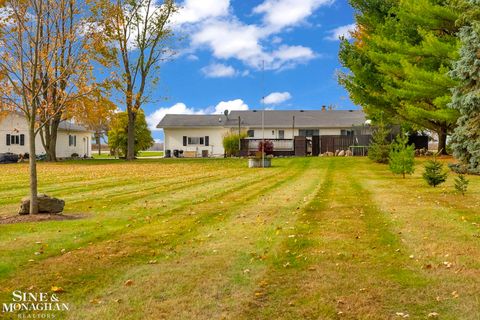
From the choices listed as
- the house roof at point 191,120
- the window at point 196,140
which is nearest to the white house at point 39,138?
the house roof at point 191,120

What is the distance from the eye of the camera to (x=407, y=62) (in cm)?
2686

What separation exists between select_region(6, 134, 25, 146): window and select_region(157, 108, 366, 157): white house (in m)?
14.4

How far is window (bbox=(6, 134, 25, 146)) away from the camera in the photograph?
48491 millimetres

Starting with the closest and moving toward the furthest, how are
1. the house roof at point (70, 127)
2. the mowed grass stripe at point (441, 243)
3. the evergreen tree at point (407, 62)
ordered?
the mowed grass stripe at point (441, 243) → the evergreen tree at point (407, 62) → the house roof at point (70, 127)

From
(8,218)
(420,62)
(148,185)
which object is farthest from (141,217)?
(420,62)

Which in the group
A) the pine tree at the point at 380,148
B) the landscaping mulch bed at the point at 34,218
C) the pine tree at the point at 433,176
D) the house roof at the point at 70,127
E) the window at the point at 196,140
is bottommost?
the landscaping mulch bed at the point at 34,218

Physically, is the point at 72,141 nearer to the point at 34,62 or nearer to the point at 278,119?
the point at 278,119

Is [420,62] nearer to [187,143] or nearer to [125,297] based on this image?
[125,297]

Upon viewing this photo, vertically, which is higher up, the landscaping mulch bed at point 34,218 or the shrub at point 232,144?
the shrub at point 232,144

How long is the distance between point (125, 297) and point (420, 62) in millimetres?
27515

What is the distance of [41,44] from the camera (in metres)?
10.7

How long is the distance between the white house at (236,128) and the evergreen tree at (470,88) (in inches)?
1467

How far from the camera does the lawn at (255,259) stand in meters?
4.93

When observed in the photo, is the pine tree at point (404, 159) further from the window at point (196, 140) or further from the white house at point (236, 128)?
the window at point (196, 140)
